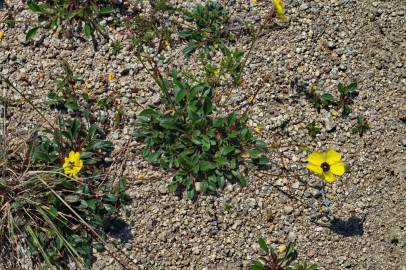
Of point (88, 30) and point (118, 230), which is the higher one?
point (88, 30)

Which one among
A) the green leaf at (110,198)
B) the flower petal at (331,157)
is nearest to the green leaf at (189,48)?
the green leaf at (110,198)

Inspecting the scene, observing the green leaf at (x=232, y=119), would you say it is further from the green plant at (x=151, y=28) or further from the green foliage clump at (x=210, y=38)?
the green plant at (x=151, y=28)

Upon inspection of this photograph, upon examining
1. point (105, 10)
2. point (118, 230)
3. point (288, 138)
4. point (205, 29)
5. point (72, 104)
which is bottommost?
point (118, 230)

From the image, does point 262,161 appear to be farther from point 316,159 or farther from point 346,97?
point 346,97

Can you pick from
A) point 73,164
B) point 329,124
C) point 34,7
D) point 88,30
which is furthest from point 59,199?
point 329,124

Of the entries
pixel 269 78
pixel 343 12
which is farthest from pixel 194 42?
pixel 343 12

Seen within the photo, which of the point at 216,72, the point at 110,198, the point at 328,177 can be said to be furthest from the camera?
the point at 216,72
